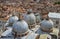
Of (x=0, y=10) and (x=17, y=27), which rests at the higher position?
(x=17, y=27)

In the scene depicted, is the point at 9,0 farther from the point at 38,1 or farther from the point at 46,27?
the point at 46,27

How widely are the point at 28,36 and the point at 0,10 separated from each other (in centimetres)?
2444

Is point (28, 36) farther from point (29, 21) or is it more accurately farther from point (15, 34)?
point (29, 21)

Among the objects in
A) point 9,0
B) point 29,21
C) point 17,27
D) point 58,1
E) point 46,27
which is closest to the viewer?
point 17,27

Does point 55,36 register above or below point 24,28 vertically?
below

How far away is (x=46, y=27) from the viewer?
592 inches

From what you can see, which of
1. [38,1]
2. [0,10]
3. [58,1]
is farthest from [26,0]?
[0,10]

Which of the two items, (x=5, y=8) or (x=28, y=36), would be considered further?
(x=5, y=8)

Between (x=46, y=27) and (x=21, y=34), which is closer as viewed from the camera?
(x=21, y=34)

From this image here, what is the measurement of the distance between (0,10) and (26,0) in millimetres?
13601

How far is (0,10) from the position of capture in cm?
3719

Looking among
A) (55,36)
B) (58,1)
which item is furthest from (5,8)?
(55,36)

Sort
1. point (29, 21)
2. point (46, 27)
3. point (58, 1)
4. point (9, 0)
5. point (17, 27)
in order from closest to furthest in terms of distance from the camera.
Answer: point (17, 27) < point (46, 27) < point (29, 21) < point (58, 1) < point (9, 0)

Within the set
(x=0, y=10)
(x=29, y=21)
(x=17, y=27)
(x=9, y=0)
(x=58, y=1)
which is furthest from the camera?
(x=9, y=0)
